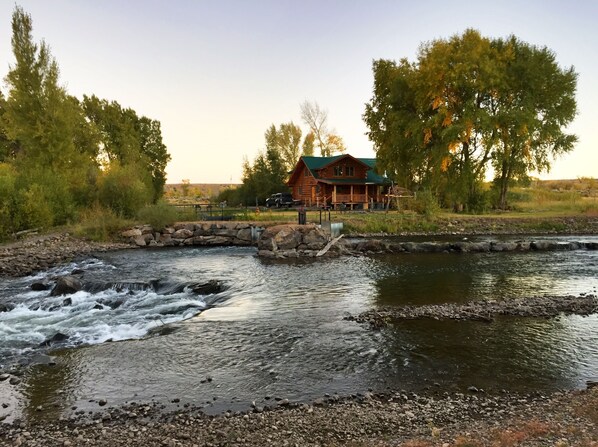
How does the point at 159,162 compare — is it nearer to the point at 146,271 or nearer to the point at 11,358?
the point at 146,271

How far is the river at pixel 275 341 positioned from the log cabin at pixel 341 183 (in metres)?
27.8

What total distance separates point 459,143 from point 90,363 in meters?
36.0

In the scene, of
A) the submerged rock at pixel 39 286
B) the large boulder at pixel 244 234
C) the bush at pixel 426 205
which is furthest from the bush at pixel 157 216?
the bush at pixel 426 205

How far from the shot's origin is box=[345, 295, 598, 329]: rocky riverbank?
1146 cm

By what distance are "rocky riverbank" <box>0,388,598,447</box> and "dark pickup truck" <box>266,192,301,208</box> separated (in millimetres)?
40730

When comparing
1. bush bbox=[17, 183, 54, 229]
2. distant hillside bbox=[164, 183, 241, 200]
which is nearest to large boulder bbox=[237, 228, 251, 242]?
bush bbox=[17, 183, 54, 229]

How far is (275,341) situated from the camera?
32.5 ft

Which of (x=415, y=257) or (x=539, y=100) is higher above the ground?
(x=539, y=100)

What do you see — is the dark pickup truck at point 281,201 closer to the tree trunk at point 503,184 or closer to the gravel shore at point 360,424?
the tree trunk at point 503,184

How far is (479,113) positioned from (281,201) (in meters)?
23.3

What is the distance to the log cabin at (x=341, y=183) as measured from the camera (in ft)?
149

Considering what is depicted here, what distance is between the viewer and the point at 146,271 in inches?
758

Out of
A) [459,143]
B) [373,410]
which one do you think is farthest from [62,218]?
[459,143]

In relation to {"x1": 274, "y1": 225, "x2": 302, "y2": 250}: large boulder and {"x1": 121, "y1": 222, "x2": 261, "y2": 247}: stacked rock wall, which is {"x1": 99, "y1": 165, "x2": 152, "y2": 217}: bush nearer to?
{"x1": 121, "y1": 222, "x2": 261, "y2": 247}: stacked rock wall
